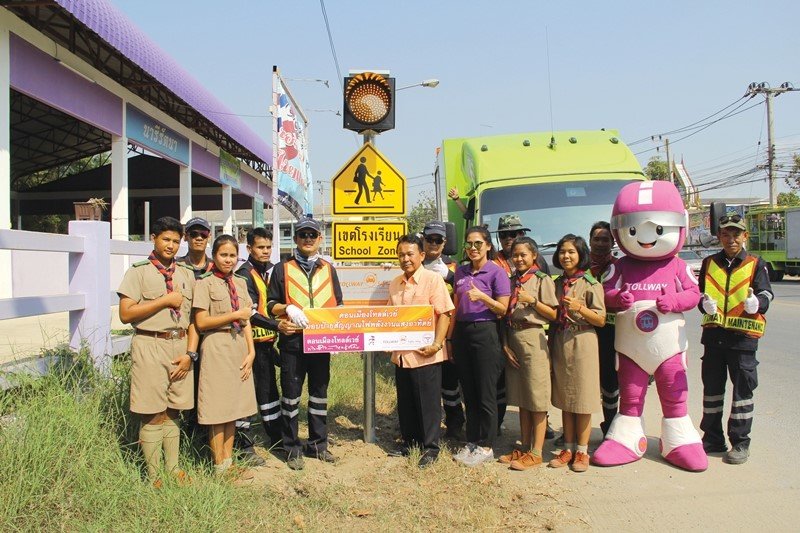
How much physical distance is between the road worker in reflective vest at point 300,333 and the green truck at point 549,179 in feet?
10.4

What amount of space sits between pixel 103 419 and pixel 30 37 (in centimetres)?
973

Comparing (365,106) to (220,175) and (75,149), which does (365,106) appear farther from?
(75,149)

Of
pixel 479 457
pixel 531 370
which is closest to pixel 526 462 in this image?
pixel 479 457

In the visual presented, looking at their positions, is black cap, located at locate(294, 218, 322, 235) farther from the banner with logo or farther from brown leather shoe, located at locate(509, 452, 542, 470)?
the banner with logo

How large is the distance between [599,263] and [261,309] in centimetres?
296

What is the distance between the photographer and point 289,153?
19750 mm

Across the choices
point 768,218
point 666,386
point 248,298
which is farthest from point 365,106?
point 768,218

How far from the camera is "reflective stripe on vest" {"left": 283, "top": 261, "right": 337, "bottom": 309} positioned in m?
5.11

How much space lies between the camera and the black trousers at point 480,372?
5.12 m

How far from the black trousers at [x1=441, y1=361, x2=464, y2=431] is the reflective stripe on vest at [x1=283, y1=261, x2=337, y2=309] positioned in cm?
133

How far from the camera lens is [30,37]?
1145 cm


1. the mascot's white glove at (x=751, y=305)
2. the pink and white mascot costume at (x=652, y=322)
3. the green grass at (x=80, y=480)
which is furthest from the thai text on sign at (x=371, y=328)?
the mascot's white glove at (x=751, y=305)

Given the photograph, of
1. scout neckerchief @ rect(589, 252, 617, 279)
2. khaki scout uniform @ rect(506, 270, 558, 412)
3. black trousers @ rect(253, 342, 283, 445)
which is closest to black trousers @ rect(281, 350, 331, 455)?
black trousers @ rect(253, 342, 283, 445)

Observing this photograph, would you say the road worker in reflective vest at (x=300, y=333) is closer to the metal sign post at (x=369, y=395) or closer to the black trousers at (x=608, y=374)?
the metal sign post at (x=369, y=395)
